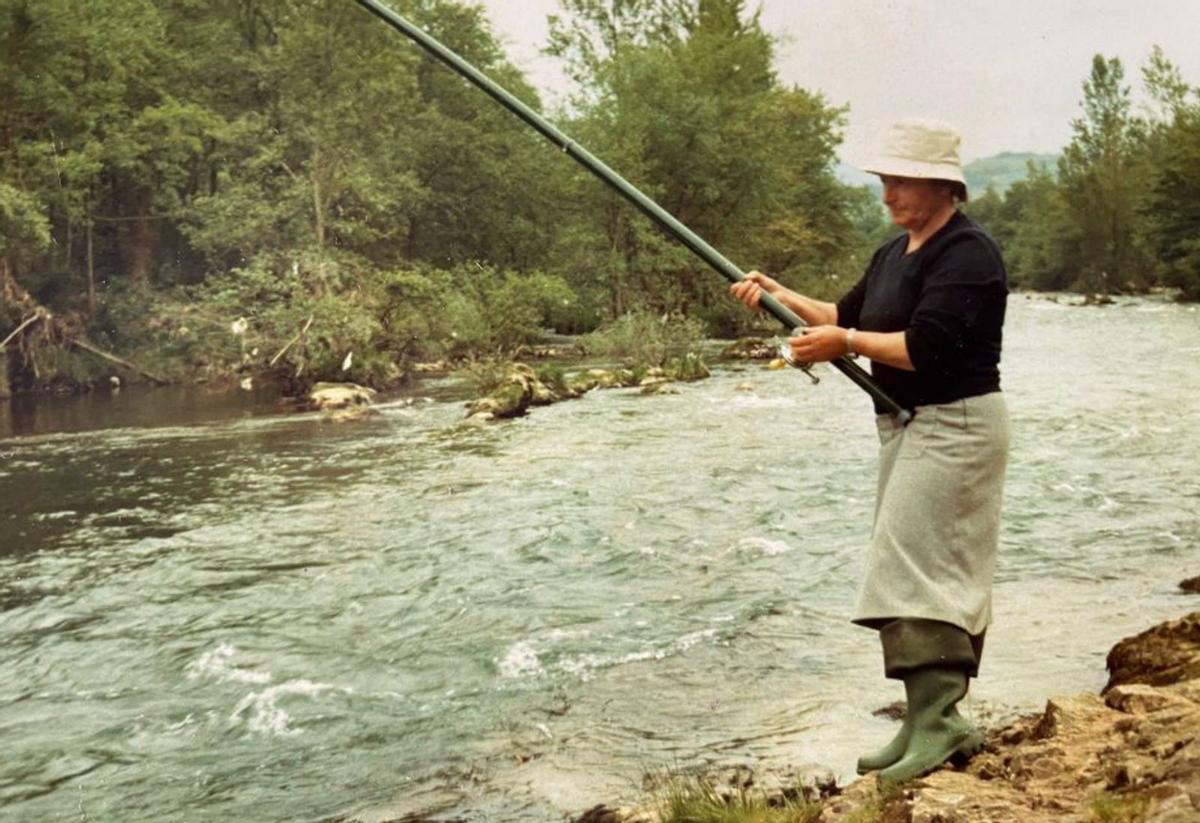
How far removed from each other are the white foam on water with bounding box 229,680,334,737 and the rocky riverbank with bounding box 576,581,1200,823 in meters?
2.16

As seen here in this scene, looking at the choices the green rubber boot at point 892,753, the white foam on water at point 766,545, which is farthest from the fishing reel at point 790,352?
the white foam on water at point 766,545

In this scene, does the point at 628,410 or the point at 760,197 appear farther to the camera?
the point at 760,197

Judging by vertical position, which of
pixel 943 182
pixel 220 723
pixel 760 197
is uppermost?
pixel 760 197

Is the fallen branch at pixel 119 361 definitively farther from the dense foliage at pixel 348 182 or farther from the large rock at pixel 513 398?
the large rock at pixel 513 398

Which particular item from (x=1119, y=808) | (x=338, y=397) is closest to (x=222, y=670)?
(x=1119, y=808)

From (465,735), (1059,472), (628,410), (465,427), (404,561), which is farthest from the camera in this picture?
(628,410)

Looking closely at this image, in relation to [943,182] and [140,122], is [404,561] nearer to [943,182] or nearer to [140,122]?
[943,182]

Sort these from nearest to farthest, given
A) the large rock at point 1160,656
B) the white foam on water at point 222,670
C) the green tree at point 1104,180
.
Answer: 1. the large rock at point 1160,656
2. the white foam on water at point 222,670
3. the green tree at point 1104,180

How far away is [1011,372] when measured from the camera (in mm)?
21812

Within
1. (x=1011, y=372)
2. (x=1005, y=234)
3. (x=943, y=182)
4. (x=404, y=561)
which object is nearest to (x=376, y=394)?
(x=1011, y=372)

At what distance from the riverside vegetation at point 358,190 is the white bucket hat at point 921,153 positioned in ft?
65.9

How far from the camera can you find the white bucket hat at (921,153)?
3354 millimetres

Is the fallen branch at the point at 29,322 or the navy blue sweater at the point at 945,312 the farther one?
the fallen branch at the point at 29,322

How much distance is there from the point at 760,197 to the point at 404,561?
3170 cm
